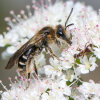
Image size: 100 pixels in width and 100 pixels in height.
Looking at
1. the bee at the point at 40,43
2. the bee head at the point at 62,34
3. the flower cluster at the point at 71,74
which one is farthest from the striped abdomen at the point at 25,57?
the bee head at the point at 62,34

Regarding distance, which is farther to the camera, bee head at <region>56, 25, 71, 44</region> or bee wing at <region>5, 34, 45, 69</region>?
bee head at <region>56, 25, 71, 44</region>

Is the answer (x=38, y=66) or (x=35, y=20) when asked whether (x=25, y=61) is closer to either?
(x=38, y=66)

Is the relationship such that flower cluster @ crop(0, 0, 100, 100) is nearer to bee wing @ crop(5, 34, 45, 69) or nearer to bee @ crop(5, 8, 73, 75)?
bee @ crop(5, 8, 73, 75)

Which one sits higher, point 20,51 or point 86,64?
point 20,51

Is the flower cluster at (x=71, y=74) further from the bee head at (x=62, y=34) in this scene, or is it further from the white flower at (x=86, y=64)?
the bee head at (x=62, y=34)

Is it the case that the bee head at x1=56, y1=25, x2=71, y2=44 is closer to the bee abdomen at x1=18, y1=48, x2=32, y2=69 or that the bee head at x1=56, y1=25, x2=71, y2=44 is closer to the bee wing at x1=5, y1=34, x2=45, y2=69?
the bee wing at x1=5, y1=34, x2=45, y2=69

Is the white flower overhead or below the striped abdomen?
below

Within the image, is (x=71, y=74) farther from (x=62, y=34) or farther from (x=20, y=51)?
(x=20, y=51)

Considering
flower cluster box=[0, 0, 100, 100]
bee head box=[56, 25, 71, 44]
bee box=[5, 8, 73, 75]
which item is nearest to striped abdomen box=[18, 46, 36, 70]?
bee box=[5, 8, 73, 75]

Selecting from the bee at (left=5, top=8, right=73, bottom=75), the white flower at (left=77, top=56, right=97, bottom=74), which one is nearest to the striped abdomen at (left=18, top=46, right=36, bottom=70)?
the bee at (left=5, top=8, right=73, bottom=75)

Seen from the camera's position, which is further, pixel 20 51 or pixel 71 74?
pixel 71 74

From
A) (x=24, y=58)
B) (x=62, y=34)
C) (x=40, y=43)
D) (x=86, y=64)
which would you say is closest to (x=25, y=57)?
(x=24, y=58)

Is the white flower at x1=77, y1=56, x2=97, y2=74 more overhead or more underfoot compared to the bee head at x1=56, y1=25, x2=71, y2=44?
more underfoot

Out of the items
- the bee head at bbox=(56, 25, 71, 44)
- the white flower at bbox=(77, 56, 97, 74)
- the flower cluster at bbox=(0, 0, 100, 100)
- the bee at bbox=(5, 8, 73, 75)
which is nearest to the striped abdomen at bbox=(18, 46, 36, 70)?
the bee at bbox=(5, 8, 73, 75)
